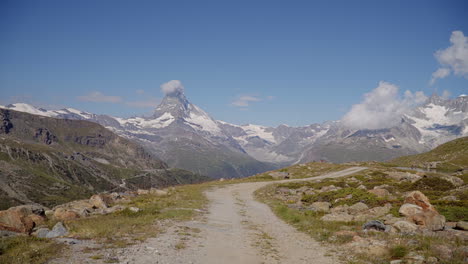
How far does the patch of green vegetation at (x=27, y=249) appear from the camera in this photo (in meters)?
13.1

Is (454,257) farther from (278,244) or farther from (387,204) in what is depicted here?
(387,204)

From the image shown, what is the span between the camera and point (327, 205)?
36000mm

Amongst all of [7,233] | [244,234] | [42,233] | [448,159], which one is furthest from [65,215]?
[448,159]

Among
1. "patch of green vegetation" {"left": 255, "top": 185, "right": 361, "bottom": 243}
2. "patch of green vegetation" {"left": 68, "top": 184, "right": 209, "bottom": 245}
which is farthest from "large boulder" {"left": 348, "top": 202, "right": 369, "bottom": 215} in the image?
"patch of green vegetation" {"left": 68, "top": 184, "right": 209, "bottom": 245}

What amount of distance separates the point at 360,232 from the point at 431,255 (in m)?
6.21

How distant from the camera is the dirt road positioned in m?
15.7

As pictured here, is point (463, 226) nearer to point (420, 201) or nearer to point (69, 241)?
point (420, 201)

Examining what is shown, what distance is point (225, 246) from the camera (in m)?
18.7

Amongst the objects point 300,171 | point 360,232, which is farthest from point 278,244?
point 300,171

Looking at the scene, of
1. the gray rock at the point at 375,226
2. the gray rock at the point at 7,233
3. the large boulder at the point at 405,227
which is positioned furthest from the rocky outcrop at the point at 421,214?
the gray rock at the point at 7,233

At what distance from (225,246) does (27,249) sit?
10.3 metres

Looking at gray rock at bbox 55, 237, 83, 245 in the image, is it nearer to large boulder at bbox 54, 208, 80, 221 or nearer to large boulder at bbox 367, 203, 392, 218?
large boulder at bbox 54, 208, 80, 221

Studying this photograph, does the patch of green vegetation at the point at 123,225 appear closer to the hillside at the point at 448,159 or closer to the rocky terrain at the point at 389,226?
the rocky terrain at the point at 389,226

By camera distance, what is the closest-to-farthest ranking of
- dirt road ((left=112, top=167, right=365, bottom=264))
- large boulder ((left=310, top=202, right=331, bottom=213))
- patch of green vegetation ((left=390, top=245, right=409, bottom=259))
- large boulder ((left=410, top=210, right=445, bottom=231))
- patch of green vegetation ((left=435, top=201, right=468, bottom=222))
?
1. dirt road ((left=112, top=167, right=365, bottom=264))
2. patch of green vegetation ((left=390, top=245, right=409, bottom=259))
3. large boulder ((left=410, top=210, right=445, bottom=231))
4. patch of green vegetation ((left=435, top=201, right=468, bottom=222))
5. large boulder ((left=310, top=202, right=331, bottom=213))
